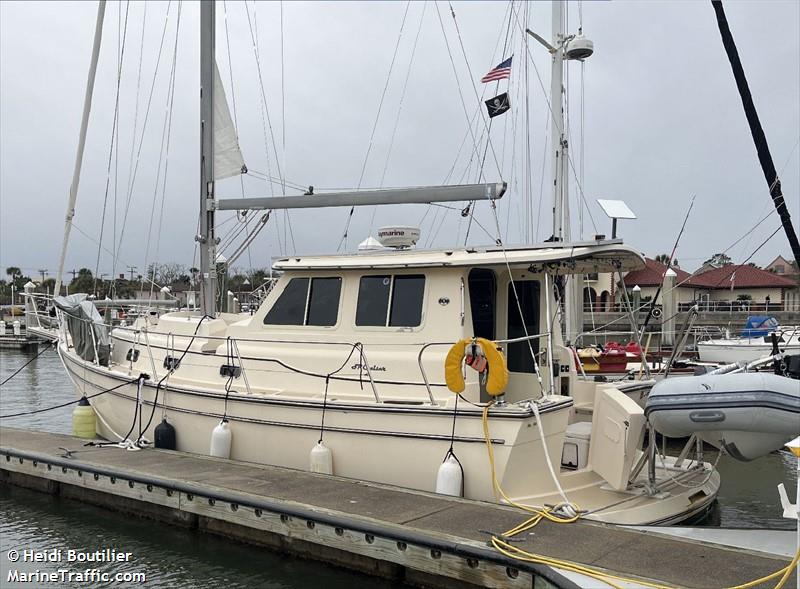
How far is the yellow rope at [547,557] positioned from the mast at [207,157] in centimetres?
566

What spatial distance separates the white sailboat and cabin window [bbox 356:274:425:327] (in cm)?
1

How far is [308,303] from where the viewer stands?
8797 millimetres

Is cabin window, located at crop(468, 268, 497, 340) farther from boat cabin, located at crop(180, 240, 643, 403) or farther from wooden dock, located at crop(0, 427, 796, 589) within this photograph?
wooden dock, located at crop(0, 427, 796, 589)

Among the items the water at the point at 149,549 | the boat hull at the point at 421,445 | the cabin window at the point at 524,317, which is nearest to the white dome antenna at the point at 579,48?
the cabin window at the point at 524,317

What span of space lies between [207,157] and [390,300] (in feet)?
14.8

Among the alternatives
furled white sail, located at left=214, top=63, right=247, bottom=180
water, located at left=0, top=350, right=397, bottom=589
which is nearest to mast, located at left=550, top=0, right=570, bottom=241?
furled white sail, located at left=214, top=63, right=247, bottom=180

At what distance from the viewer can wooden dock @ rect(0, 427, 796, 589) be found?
5043mm

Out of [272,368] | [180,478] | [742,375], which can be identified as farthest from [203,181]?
[742,375]

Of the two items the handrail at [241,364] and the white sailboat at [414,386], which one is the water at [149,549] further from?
the handrail at [241,364]

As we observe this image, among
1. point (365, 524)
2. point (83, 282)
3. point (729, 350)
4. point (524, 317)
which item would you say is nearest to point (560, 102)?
point (524, 317)

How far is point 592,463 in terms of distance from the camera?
720 cm

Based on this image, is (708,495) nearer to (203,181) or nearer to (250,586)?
(250,586)

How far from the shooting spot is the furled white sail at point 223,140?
10.8 meters

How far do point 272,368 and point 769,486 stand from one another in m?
8.22
